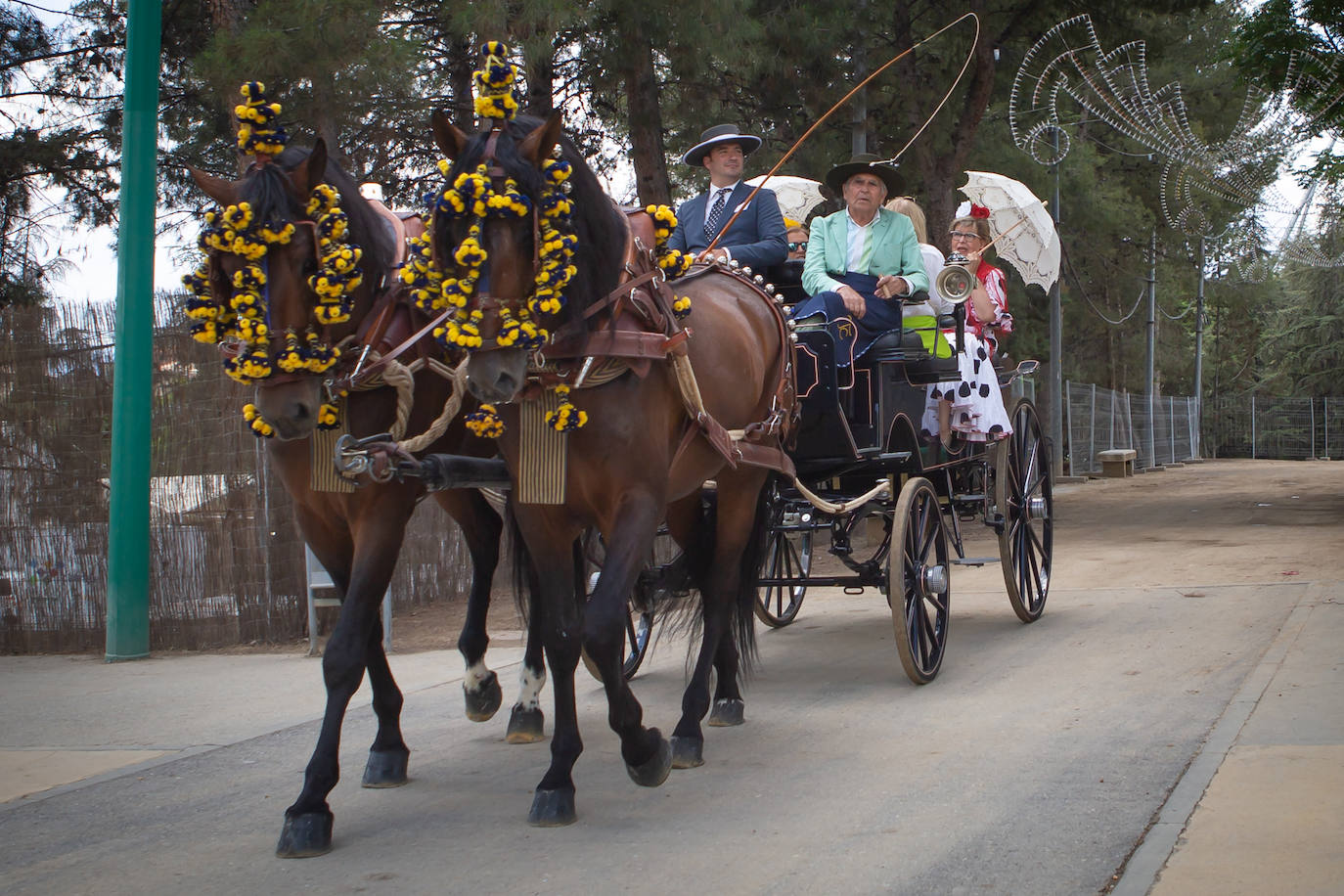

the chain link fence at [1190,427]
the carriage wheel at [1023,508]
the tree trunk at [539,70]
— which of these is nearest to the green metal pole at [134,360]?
the tree trunk at [539,70]

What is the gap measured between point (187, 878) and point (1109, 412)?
27625 millimetres

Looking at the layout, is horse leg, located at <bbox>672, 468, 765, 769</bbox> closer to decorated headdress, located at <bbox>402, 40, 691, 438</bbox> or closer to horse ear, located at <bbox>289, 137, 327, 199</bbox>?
decorated headdress, located at <bbox>402, 40, 691, 438</bbox>

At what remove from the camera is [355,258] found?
422 cm

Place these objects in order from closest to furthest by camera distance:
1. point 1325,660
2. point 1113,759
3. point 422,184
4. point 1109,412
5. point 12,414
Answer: point 1113,759, point 1325,660, point 12,414, point 422,184, point 1109,412

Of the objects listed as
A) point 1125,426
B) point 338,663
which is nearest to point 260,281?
point 338,663

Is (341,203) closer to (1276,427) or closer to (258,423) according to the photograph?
(258,423)

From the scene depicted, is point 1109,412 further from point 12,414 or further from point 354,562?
point 354,562

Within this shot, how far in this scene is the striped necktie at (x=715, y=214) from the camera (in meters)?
6.41

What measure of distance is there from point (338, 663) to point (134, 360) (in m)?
4.66

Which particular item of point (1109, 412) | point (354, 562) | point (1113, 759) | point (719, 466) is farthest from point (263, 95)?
point (1109, 412)

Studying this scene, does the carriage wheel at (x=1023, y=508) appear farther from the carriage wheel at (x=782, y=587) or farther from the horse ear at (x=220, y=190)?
the horse ear at (x=220, y=190)

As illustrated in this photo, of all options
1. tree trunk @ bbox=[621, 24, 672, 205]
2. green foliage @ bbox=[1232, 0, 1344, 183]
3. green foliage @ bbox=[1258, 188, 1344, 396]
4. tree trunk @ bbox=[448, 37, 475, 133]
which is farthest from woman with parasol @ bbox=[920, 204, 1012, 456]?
green foliage @ bbox=[1258, 188, 1344, 396]

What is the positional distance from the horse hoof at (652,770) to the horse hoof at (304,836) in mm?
1065

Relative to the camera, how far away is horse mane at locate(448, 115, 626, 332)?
4.01 m
